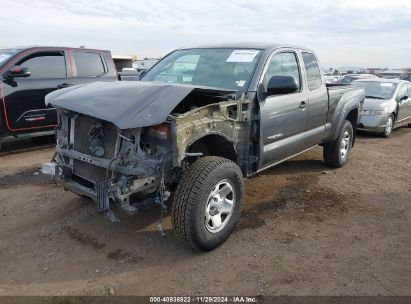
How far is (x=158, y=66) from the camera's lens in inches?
206

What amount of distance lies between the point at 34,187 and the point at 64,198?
722mm

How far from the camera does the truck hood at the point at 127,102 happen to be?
122 inches

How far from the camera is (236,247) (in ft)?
12.4

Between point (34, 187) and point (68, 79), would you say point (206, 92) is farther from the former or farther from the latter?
point (68, 79)

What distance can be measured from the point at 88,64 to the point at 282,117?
506 centimetres

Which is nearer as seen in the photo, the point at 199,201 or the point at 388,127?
the point at 199,201

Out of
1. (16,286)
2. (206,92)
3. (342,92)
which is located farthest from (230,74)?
(16,286)

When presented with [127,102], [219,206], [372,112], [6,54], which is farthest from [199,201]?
[372,112]

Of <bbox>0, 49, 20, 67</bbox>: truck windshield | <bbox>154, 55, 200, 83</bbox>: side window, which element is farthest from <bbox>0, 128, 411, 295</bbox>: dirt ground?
<bbox>0, 49, 20, 67</bbox>: truck windshield

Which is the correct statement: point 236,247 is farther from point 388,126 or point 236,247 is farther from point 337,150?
point 388,126

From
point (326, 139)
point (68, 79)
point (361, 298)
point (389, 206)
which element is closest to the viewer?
point (361, 298)

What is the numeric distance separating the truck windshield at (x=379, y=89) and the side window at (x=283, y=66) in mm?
6473

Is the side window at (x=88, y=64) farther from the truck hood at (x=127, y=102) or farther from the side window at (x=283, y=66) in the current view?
the side window at (x=283, y=66)

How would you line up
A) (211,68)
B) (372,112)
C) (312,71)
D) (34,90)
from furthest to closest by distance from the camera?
(372,112) < (34,90) < (312,71) < (211,68)
